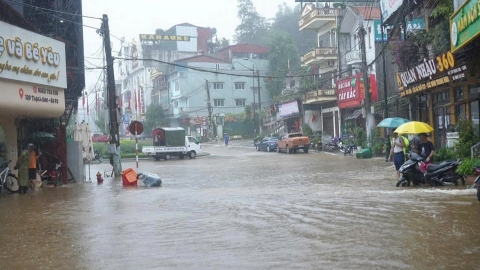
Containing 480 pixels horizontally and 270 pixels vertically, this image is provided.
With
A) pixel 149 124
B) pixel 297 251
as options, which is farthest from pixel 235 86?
pixel 297 251

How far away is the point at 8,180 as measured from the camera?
60.1 feet

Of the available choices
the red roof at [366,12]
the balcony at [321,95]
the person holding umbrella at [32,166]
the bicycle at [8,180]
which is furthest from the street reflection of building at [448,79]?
the balcony at [321,95]

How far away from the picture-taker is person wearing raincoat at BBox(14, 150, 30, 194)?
17.4m

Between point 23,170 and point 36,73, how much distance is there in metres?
3.19

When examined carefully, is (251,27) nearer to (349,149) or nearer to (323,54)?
(323,54)

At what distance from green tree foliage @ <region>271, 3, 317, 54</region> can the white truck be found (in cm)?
4167

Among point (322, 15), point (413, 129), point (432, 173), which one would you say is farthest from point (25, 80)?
point (322, 15)

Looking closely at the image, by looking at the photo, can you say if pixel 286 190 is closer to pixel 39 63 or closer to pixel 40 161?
pixel 39 63

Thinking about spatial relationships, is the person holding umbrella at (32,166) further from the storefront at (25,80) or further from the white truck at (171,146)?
the white truck at (171,146)

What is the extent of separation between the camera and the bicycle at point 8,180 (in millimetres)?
18047

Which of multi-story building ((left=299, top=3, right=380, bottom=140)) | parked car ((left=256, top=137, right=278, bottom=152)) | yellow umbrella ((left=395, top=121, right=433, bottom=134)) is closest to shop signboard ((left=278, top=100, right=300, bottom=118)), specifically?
multi-story building ((left=299, top=3, right=380, bottom=140))

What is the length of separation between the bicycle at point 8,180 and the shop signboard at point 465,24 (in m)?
14.5

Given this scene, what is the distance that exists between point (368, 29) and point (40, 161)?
28.6 m

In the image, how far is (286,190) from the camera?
607 inches
